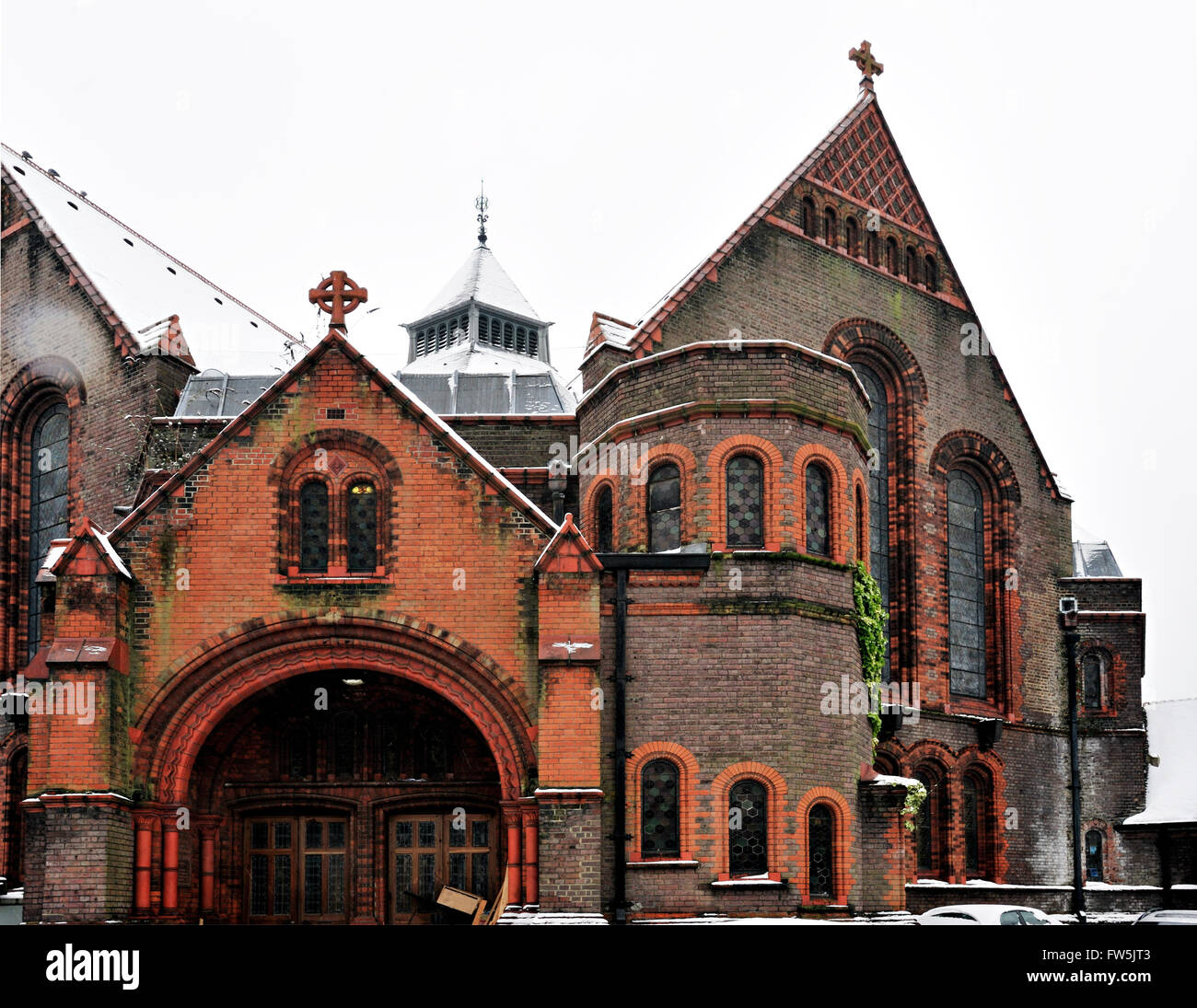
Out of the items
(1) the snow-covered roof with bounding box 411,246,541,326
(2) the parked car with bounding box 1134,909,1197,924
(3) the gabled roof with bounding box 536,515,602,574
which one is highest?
(1) the snow-covered roof with bounding box 411,246,541,326

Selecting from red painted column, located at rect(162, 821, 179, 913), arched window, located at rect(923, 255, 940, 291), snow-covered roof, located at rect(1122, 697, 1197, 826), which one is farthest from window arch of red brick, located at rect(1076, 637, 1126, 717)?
red painted column, located at rect(162, 821, 179, 913)

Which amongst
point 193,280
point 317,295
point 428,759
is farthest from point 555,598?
point 193,280

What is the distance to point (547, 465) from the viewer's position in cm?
Answer: 2712

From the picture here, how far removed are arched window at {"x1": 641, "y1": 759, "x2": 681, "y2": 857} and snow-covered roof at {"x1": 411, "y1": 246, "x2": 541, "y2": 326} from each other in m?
23.9

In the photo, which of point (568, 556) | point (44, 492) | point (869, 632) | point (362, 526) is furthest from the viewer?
point (44, 492)

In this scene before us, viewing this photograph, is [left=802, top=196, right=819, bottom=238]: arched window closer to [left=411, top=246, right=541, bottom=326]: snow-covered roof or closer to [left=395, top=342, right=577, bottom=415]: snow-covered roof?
[left=395, top=342, right=577, bottom=415]: snow-covered roof

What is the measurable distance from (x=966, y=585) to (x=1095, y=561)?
620 centimetres

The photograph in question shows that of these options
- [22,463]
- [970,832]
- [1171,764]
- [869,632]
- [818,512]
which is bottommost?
[970,832]

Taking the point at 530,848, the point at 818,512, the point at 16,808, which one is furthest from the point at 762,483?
the point at 16,808

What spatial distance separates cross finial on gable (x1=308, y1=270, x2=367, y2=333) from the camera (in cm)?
2225

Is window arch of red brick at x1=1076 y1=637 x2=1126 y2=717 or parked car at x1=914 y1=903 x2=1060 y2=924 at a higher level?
window arch of red brick at x1=1076 y1=637 x2=1126 y2=717

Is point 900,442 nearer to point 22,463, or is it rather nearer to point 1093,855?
point 1093,855

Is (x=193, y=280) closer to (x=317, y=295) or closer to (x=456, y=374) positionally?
(x=456, y=374)

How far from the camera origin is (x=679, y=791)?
20.8 metres
